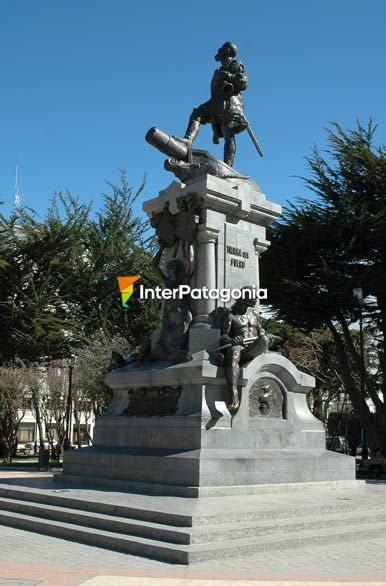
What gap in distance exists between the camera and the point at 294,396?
13.1 meters

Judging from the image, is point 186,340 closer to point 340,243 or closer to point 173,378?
point 173,378

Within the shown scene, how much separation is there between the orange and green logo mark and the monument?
22518 mm

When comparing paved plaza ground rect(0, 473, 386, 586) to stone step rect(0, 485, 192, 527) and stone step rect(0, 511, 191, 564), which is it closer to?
stone step rect(0, 511, 191, 564)

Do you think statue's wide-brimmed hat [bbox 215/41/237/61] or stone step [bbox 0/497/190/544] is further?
statue's wide-brimmed hat [bbox 215/41/237/61]

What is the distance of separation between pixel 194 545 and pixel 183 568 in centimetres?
47

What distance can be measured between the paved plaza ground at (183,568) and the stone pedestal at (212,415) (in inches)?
97.5

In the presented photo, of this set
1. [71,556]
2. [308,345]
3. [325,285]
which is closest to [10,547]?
[71,556]

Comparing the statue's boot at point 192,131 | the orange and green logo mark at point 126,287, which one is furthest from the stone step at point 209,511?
the orange and green logo mark at point 126,287

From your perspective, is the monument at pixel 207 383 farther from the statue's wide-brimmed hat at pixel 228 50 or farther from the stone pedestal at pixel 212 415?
the statue's wide-brimmed hat at pixel 228 50

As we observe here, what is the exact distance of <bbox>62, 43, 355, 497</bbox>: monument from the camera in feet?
36.9

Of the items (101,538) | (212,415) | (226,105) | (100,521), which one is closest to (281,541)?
(101,538)

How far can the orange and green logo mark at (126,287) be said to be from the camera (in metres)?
37.2

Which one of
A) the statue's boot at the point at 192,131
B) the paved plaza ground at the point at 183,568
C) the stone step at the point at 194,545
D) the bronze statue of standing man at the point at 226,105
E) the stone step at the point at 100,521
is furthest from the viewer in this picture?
the bronze statue of standing man at the point at 226,105

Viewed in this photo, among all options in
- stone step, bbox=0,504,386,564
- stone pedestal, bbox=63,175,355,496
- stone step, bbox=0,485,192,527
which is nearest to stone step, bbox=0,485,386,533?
stone step, bbox=0,485,192,527
